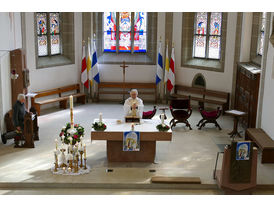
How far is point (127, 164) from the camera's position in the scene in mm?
10742

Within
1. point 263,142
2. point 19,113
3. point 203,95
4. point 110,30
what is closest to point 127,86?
point 110,30

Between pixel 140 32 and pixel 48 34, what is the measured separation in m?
3.63

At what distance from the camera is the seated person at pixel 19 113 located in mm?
11547

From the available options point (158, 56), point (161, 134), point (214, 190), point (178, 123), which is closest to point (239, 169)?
point (214, 190)

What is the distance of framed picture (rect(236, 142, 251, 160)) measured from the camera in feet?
29.8

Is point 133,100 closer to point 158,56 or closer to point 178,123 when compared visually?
point 178,123

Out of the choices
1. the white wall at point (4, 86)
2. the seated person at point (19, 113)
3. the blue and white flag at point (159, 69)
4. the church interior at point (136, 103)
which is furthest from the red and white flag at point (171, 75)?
the seated person at point (19, 113)

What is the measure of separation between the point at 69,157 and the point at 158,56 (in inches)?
308

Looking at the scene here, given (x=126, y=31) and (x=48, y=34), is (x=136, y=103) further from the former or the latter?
(x=126, y=31)

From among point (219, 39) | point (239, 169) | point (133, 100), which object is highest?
point (219, 39)

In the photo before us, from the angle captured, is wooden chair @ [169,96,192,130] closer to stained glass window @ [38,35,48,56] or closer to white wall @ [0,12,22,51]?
white wall @ [0,12,22,51]

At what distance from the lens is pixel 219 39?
53.1 feet

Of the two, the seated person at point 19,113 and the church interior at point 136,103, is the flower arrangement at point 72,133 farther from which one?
the seated person at point 19,113

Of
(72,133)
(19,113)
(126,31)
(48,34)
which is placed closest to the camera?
(72,133)
